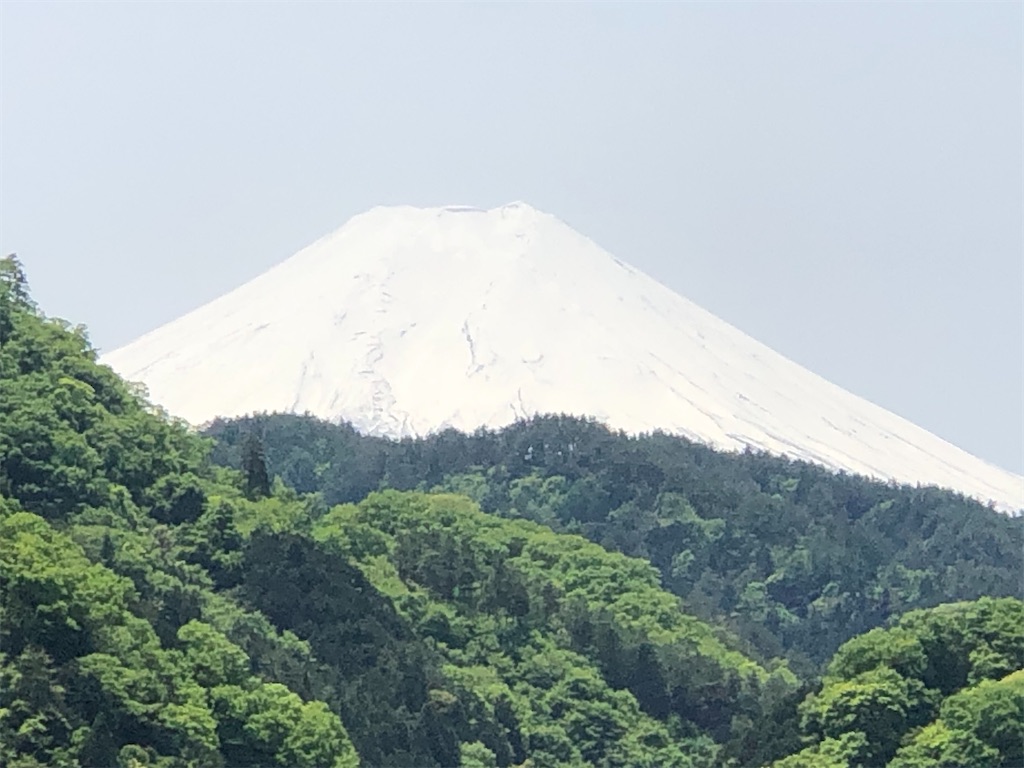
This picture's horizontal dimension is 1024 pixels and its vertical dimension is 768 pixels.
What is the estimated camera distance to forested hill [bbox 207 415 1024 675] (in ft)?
318

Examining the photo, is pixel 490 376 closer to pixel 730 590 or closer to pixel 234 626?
pixel 730 590

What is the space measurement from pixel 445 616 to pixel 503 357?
323ft

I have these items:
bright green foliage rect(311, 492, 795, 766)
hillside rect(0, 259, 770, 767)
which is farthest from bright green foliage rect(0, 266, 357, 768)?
bright green foliage rect(311, 492, 795, 766)

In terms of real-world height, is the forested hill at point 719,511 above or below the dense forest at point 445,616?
above

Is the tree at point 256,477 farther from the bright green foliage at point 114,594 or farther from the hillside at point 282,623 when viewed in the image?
the bright green foliage at point 114,594

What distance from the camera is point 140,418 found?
56469mm

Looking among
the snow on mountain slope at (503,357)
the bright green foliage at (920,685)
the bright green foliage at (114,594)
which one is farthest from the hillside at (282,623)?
the snow on mountain slope at (503,357)

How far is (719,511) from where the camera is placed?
342 ft

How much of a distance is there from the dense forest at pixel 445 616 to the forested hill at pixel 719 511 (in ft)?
0.70

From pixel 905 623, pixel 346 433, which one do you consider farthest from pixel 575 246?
pixel 905 623

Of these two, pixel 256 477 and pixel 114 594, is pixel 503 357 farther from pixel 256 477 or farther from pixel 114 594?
pixel 114 594

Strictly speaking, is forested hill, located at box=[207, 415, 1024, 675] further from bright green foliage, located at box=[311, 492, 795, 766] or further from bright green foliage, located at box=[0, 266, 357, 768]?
bright green foliage, located at box=[0, 266, 357, 768]

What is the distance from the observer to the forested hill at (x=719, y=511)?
96.9 m

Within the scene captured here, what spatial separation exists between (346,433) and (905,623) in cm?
8152
